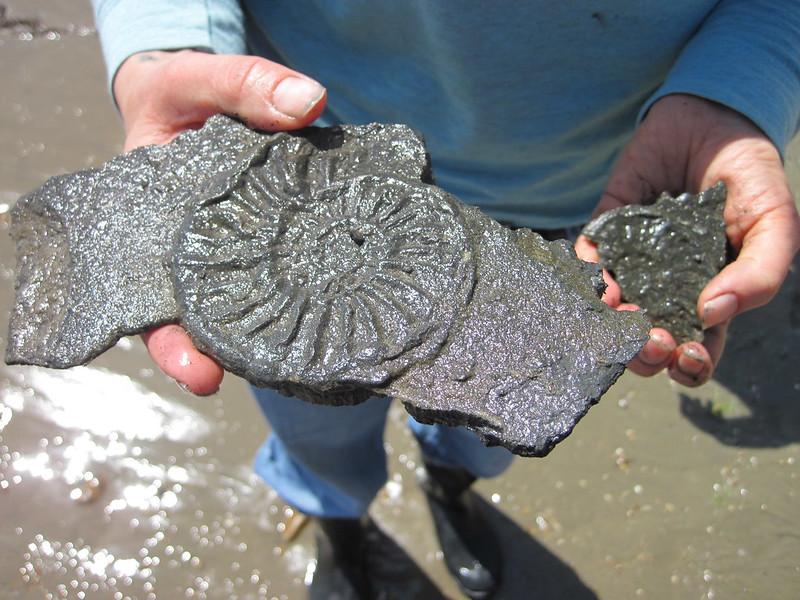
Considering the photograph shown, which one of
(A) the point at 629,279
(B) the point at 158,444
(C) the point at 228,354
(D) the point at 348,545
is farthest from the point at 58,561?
(A) the point at 629,279

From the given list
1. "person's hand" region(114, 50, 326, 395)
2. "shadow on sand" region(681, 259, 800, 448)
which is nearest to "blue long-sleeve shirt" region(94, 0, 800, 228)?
"person's hand" region(114, 50, 326, 395)

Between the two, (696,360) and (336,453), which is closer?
(696,360)

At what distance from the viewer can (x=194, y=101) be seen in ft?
6.14

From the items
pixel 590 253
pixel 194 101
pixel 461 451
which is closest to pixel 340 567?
pixel 461 451

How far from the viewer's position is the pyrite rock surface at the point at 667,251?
2.04 metres

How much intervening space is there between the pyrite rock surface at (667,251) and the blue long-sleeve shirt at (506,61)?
23cm

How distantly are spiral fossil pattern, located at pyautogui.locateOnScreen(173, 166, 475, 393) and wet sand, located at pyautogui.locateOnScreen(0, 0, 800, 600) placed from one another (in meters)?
1.51

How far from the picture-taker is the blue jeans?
204cm

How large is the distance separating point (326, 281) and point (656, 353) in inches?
36.7

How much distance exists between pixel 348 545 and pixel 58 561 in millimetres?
1143

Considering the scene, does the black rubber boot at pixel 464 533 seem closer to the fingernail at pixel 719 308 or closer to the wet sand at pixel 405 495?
the wet sand at pixel 405 495

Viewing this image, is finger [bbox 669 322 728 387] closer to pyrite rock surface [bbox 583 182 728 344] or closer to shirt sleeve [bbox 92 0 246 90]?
pyrite rock surface [bbox 583 182 728 344]

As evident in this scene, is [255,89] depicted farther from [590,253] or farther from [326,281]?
[590,253]

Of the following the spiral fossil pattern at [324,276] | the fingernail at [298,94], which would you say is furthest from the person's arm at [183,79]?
the spiral fossil pattern at [324,276]
